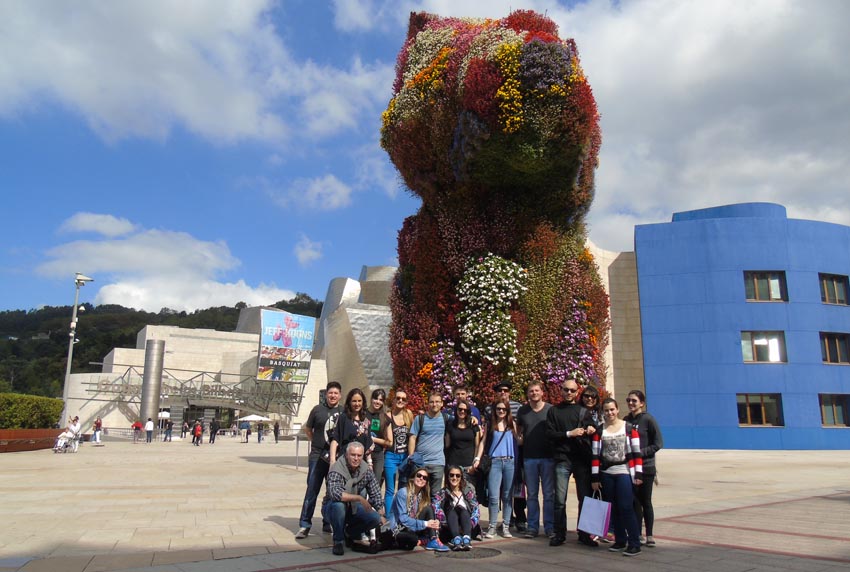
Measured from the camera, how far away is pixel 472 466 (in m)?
6.99

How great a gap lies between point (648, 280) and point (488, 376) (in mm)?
21808

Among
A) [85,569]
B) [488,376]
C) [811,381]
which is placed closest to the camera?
[85,569]

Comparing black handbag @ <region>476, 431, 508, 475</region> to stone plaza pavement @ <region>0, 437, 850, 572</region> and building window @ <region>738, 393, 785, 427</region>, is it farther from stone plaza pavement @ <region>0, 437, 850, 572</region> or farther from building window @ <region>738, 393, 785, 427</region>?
building window @ <region>738, 393, 785, 427</region>

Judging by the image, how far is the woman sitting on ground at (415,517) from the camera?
20.5 feet

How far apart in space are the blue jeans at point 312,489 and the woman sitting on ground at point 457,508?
1403 mm

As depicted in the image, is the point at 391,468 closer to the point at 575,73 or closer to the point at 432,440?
the point at 432,440

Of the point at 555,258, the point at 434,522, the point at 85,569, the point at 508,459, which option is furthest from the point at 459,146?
the point at 85,569

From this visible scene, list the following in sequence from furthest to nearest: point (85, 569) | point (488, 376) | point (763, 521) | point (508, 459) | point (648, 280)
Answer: point (648, 280) → point (488, 376) → point (763, 521) → point (508, 459) → point (85, 569)

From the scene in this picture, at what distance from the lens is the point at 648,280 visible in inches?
1234

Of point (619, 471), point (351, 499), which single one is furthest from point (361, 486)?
point (619, 471)

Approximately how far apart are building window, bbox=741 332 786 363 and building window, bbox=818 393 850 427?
285 cm

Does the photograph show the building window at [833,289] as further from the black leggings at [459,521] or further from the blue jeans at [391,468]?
the black leggings at [459,521]

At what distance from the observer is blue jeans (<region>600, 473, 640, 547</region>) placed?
5.92 metres

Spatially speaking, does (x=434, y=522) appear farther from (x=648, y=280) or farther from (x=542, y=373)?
(x=648, y=280)
